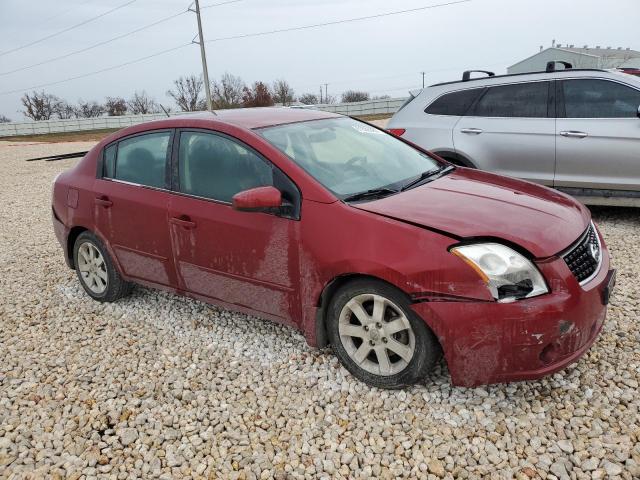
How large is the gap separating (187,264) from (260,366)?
0.88 m

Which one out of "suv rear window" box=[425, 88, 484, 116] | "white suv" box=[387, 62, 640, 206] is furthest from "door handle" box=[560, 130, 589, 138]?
"suv rear window" box=[425, 88, 484, 116]

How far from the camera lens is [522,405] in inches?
108

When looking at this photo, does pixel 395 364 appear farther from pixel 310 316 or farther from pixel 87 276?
pixel 87 276

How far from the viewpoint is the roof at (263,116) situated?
348 cm

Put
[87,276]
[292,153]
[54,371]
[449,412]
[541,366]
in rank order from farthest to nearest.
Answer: [87,276] < [54,371] < [292,153] < [449,412] < [541,366]

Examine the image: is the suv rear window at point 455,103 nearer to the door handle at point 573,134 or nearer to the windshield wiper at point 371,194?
the door handle at point 573,134

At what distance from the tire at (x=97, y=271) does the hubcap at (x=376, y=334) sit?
2.29 metres

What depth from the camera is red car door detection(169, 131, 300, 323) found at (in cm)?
305

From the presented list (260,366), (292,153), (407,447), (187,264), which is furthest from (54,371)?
(407,447)

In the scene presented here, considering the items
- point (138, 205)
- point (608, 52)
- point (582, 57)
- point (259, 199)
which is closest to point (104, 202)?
point (138, 205)

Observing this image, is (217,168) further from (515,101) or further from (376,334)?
(515,101)

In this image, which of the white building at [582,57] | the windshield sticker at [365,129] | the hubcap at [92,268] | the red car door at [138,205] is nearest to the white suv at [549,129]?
the windshield sticker at [365,129]

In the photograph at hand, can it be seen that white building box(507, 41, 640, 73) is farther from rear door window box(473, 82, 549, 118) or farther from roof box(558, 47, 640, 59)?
rear door window box(473, 82, 549, 118)

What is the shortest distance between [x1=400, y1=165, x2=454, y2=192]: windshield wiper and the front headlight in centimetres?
80
